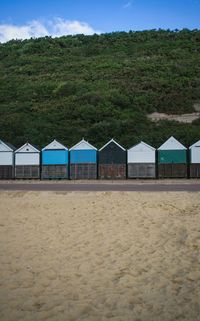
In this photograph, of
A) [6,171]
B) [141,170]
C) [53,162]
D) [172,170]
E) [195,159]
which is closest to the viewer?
[195,159]

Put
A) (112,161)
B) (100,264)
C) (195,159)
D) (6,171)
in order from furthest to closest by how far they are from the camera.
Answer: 1. (6,171)
2. (112,161)
3. (195,159)
4. (100,264)

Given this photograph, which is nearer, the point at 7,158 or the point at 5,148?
the point at 7,158

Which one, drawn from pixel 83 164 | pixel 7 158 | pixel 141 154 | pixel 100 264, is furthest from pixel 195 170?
pixel 100 264

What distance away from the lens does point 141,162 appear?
34.3m

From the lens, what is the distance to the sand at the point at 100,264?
237 inches

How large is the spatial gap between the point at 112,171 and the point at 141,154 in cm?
291

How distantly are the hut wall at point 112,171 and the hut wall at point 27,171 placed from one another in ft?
19.0

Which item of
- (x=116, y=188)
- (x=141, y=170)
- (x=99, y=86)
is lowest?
(x=116, y=188)

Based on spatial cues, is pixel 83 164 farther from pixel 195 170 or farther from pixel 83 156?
pixel 195 170

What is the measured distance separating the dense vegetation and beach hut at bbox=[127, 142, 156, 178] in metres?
9.79

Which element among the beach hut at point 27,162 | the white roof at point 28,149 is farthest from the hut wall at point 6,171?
the white roof at point 28,149

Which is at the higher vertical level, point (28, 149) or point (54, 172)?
point (28, 149)

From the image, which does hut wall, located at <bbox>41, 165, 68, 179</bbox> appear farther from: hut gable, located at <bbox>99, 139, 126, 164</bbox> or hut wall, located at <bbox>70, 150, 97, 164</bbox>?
hut gable, located at <bbox>99, 139, 126, 164</bbox>

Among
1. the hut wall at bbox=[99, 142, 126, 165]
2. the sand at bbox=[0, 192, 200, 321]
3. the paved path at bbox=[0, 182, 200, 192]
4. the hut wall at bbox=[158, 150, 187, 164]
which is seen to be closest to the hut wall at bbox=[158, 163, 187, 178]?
the hut wall at bbox=[158, 150, 187, 164]
